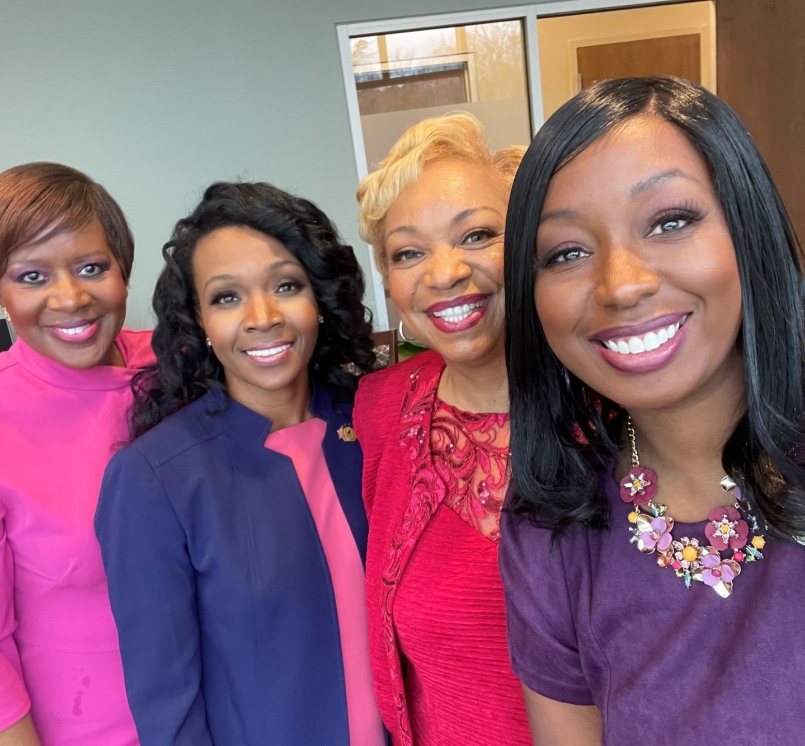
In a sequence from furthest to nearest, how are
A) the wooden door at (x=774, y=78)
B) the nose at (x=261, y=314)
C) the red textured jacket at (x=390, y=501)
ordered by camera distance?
the wooden door at (x=774, y=78), the nose at (x=261, y=314), the red textured jacket at (x=390, y=501)

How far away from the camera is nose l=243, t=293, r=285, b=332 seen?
1.21 metres

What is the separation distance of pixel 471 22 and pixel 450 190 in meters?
2.71

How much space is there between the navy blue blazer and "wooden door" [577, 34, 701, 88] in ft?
13.7

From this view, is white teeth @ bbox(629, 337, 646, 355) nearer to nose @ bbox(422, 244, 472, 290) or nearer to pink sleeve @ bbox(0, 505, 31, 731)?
nose @ bbox(422, 244, 472, 290)

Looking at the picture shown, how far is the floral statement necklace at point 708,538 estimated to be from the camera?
70 cm

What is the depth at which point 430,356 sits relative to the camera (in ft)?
4.60

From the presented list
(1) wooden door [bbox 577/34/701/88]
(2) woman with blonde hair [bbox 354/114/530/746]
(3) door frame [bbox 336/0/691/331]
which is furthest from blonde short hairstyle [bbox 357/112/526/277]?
(1) wooden door [bbox 577/34/701/88]

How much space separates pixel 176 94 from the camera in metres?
3.19

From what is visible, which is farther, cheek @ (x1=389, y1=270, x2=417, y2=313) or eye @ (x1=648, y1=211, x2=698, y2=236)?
cheek @ (x1=389, y1=270, x2=417, y2=313)

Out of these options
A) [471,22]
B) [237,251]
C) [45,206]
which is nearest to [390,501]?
[237,251]

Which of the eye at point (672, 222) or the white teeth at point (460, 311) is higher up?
the eye at point (672, 222)

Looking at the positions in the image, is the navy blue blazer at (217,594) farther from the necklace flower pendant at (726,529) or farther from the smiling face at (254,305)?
the necklace flower pendant at (726,529)

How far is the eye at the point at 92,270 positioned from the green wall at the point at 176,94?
2.10 meters

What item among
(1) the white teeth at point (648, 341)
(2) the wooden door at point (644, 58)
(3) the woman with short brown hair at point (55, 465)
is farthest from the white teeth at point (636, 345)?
(2) the wooden door at point (644, 58)
